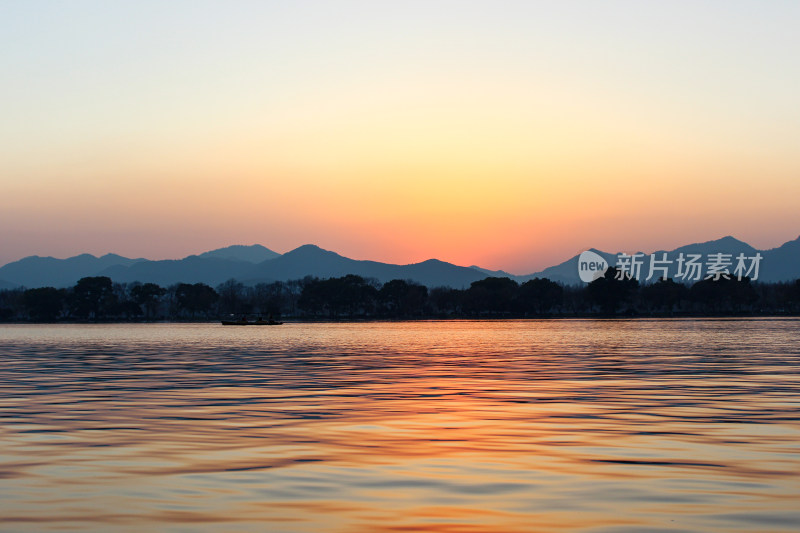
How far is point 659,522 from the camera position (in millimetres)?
11602

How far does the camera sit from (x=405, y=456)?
17266 mm

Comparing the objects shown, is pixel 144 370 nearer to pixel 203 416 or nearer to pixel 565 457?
pixel 203 416

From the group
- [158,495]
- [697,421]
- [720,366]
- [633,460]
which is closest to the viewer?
[158,495]

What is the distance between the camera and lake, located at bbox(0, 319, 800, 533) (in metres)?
12.1

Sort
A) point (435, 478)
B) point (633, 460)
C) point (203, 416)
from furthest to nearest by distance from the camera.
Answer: point (203, 416), point (633, 460), point (435, 478)

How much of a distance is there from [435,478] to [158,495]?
4598 millimetres

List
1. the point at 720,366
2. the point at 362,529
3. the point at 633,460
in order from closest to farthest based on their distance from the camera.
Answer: the point at 362,529 → the point at 633,460 → the point at 720,366


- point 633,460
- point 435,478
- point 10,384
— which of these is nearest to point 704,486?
point 633,460

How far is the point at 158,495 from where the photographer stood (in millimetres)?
13500

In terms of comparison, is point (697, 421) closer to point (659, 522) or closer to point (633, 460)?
point (633, 460)

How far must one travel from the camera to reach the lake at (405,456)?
39.7 feet

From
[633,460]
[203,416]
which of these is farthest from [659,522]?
[203,416]

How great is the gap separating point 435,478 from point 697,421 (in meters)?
10.6

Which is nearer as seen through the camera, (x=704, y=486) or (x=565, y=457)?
(x=704, y=486)
